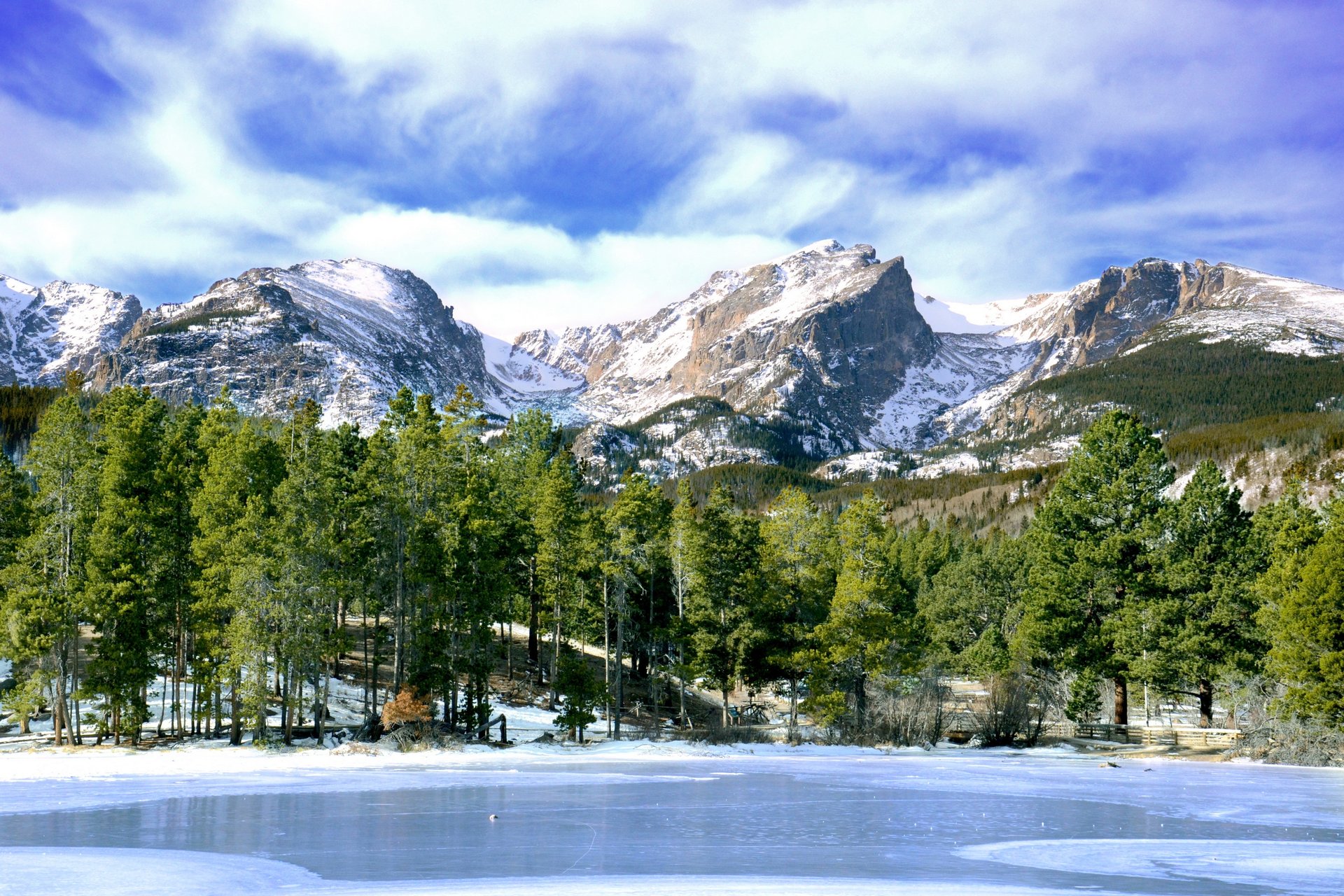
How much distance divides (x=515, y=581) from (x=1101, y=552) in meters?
33.5

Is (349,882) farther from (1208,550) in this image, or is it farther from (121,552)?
(1208,550)

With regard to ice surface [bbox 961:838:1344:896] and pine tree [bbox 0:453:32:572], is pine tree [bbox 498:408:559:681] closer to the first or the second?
pine tree [bbox 0:453:32:572]

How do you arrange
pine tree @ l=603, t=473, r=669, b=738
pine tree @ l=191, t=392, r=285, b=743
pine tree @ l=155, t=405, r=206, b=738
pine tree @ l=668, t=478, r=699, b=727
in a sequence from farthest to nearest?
pine tree @ l=668, t=478, r=699, b=727
pine tree @ l=603, t=473, r=669, b=738
pine tree @ l=155, t=405, r=206, b=738
pine tree @ l=191, t=392, r=285, b=743

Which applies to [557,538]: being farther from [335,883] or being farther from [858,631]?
[335,883]

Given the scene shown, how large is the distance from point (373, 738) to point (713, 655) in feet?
54.7

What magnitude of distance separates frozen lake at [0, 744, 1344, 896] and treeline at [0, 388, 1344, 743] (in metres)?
6.82

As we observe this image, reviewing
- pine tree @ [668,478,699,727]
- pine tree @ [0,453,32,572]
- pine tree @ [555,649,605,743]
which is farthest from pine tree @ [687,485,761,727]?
pine tree @ [0,453,32,572]

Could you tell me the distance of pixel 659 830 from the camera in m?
19.2

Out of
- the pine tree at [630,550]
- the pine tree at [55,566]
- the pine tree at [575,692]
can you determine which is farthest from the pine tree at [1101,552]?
the pine tree at [55,566]

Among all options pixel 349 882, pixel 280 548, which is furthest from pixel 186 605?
pixel 349 882

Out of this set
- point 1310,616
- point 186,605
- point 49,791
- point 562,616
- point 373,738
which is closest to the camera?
point 49,791

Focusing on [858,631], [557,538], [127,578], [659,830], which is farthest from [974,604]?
[659,830]

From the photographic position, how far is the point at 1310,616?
37.7 metres

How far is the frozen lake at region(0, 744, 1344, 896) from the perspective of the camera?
558 inches
